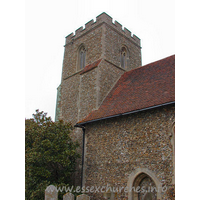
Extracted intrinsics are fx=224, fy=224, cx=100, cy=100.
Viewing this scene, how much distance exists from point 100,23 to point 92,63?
2.92 m

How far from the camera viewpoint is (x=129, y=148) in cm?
935

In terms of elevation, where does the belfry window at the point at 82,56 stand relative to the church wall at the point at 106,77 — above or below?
above

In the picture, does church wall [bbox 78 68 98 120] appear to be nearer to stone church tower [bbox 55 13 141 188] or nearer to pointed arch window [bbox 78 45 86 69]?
stone church tower [bbox 55 13 141 188]

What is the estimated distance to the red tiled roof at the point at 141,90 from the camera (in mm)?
9516

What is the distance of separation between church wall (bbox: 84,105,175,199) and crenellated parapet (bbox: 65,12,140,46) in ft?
25.1

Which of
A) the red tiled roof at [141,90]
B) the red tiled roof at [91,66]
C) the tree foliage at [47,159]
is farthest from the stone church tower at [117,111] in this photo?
the tree foliage at [47,159]

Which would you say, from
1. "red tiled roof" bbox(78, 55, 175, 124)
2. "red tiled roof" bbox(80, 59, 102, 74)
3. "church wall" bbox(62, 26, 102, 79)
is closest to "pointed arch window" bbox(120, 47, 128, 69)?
"red tiled roof" bbox(78, 55, 175, 124)

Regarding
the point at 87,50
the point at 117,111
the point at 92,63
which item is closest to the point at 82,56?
the point at 87,50

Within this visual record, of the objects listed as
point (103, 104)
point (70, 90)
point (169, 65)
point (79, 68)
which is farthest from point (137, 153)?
point (79, 68)

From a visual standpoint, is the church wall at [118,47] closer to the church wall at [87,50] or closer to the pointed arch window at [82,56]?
the church wall at [87,50]

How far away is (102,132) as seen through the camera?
1062 centimetres

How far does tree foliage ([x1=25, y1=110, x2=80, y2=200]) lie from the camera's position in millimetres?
9523

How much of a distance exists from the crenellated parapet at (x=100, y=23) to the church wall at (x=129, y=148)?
764 centimetres

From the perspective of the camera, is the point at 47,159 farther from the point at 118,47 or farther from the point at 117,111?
the point at 118,47
